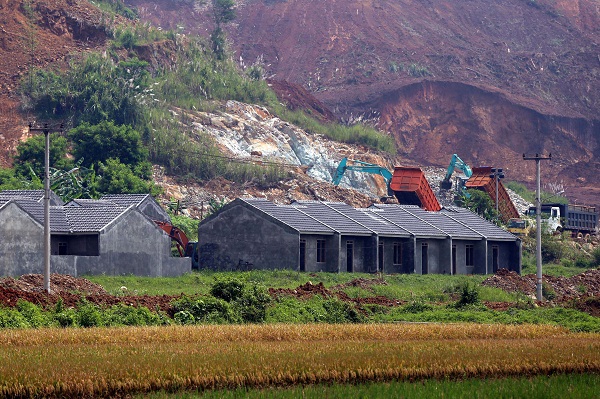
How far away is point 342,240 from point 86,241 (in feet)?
48.2

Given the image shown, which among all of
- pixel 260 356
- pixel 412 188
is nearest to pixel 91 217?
pixel 260 356

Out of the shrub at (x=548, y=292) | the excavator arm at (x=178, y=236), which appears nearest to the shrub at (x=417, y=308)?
the shrub at (x=548, y=292)

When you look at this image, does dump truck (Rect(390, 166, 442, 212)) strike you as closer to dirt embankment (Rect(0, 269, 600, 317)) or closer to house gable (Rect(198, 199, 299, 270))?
dirt embankment (Rect(0, 269, 600, 317))

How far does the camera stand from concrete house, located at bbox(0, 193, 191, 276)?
48500 millimetres

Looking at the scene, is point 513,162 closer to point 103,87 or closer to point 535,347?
point 103,87

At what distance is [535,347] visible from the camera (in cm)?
2836

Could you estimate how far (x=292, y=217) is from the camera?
193ft

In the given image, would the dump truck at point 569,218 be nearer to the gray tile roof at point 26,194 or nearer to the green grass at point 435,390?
the gray tile roof at point 26,194

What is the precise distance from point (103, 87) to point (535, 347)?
57.9 m

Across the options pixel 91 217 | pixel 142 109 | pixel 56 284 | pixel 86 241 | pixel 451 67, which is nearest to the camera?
pixel 56 284

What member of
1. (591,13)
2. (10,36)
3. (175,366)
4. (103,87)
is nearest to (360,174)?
(103,87)

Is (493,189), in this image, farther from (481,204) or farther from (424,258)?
(424,258)

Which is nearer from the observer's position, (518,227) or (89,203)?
(89,203)

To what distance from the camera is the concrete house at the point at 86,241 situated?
48.5m
